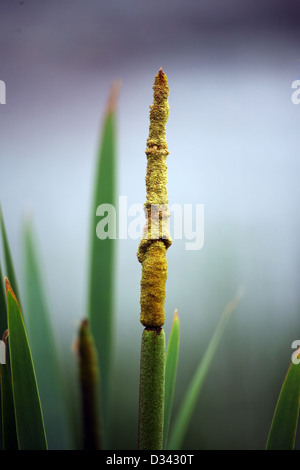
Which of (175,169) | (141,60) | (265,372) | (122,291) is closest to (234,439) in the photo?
(265,372)

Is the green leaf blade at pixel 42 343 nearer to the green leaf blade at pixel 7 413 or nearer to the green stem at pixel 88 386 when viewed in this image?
the green leaf blade at pixel 7 413

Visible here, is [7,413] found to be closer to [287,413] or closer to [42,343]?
[42,343]

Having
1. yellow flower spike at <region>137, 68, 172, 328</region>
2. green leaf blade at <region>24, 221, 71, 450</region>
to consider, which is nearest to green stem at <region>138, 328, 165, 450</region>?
yellow flower spike at <region>137, 68, 172, 328</region>

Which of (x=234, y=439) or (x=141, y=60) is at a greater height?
(x=141, y=60)

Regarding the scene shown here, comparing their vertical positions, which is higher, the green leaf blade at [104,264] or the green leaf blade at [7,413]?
the green leaf blade at [104,264]

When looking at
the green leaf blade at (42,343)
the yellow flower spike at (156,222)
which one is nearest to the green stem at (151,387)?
the yellow flower spike at (156,222)

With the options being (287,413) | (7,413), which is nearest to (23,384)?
(7,413)

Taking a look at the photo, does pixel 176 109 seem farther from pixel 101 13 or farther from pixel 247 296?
pixel 247 296
